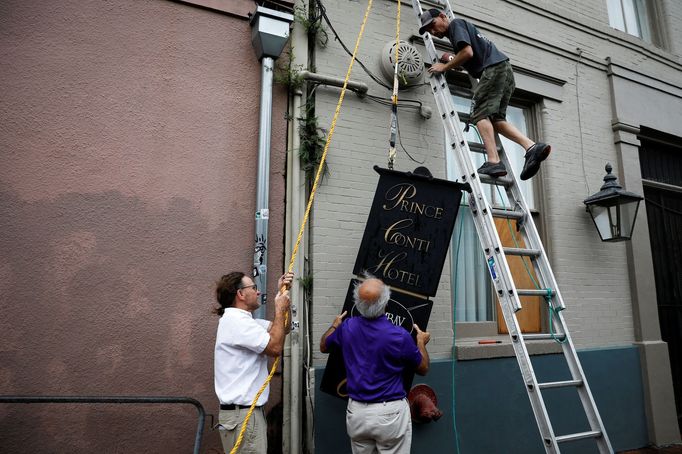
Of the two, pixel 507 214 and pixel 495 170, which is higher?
pixel 495 170

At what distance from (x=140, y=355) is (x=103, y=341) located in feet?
0.90

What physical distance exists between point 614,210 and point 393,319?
11.2ft

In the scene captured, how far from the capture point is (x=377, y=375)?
9.79 ft

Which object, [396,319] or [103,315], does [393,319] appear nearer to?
[396,319]

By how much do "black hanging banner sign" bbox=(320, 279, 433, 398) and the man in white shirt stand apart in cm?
70

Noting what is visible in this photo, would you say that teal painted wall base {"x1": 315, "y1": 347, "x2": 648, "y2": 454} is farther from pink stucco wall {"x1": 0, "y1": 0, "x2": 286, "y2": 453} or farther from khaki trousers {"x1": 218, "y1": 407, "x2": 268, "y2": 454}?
khaki trousers {"x1": 218, "y1": 407, "x2": 268, "y2": 454}

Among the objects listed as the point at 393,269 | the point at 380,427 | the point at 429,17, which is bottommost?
the point at 380,427

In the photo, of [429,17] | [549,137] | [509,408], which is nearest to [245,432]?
[509,408]

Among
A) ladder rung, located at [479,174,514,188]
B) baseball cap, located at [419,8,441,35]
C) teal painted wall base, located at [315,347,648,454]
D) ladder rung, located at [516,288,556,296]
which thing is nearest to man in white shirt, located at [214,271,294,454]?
teal painted wall base, located at [315,347,648,454]

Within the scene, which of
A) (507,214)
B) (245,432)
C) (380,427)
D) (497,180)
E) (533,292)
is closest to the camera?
(245,432)

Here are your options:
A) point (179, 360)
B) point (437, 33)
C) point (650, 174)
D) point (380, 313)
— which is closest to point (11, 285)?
point (179, 360)

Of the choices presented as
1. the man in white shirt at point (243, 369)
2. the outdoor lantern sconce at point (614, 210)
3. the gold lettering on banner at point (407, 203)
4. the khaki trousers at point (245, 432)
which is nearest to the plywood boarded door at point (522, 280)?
the outdoor lantern sconce at point (614, 210)

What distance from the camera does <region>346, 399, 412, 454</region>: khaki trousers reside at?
2.92m

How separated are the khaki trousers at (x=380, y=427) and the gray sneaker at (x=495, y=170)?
78.9 inches
